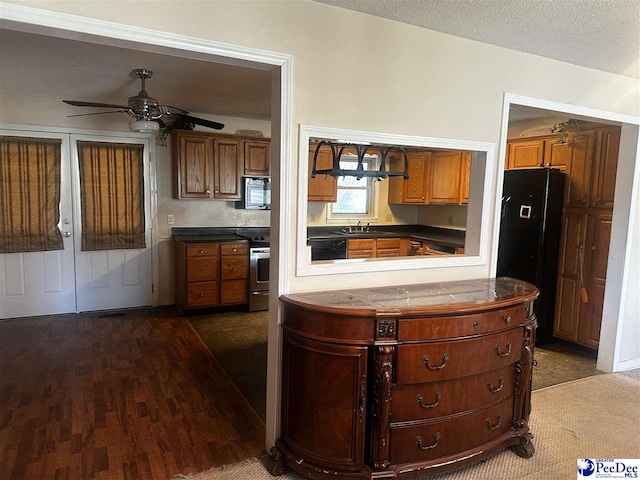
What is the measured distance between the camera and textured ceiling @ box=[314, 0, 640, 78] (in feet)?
7.20

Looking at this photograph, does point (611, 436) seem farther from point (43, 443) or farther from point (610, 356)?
point (43, 443)

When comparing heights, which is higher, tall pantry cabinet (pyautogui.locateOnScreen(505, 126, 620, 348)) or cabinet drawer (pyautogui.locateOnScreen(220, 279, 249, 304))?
tall pantry cabinet (pyautogui.locateOnScreen(505, 126, 620, 348))

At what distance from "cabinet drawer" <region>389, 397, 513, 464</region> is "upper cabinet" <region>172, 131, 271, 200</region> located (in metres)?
4.04

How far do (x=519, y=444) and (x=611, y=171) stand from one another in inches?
105

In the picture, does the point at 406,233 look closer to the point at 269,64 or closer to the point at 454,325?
the point at 454,325

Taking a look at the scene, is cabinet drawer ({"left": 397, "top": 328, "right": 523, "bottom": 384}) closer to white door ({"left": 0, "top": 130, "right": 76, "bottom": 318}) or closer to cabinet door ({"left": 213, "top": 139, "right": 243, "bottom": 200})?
cabinet door ({"left": 213, "top": 139, "right": 243, "bottom": 200})

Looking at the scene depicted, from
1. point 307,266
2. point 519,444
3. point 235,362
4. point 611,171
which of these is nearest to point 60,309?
point 235,362

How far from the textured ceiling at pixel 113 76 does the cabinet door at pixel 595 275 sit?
3.28m

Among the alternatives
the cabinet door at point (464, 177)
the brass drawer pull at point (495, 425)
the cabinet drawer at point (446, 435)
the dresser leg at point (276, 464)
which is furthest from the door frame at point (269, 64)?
the cabinet door at point (464, 177)

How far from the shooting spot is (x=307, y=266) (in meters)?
2.36

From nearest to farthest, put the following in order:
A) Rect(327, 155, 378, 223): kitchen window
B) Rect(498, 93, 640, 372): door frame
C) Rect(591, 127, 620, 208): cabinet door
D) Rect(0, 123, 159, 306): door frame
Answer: Rect(498, 93, 640, 372): door frame
Rect(591, 127, 620, 208): cabinet door
Rect(0, 123, 159, 306): door frame
Rect(327, 155, 378, 223): kitchen window

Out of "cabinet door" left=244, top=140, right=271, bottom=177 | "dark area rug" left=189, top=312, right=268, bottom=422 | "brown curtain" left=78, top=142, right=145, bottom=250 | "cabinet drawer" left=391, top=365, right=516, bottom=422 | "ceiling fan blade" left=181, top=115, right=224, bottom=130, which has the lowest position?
"dark area rug" left=189, top=312, right=268, bottom=422

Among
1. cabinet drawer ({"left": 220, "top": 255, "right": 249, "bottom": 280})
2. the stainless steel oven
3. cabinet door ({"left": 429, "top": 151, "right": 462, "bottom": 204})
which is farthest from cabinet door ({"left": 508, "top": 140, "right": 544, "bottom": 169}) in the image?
cabinet drawer ({"left": 220, "top": 255, "right": 249, "bottom": 280})

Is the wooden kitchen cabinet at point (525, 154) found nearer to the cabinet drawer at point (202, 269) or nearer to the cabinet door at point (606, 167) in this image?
the cabinet door at point (606, 167)
